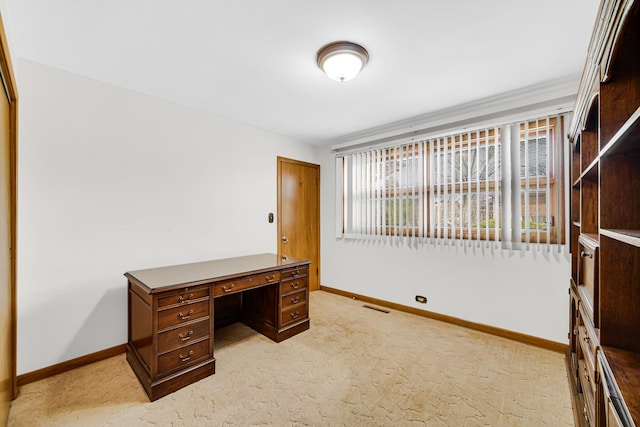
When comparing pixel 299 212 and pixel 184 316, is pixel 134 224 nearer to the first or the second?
pixel 184 316

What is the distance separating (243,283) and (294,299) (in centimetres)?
67

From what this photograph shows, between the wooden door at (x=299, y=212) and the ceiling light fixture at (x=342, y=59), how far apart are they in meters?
2.03

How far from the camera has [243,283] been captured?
2.49 meters

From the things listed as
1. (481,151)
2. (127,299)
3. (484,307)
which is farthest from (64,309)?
(481,151)

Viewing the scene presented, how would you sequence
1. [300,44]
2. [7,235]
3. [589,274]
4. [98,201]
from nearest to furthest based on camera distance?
[589,274]
[7,235]
[300,44]
[98,201]

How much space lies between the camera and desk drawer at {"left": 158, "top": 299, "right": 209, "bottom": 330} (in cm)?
201

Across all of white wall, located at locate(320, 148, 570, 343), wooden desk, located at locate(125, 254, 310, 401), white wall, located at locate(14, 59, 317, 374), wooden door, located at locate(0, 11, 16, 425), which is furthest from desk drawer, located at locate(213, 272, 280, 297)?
white wall, located at locate(320, 148, 570, 343)

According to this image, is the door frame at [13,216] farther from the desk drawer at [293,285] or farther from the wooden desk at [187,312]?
the desk drawer at [293,285]

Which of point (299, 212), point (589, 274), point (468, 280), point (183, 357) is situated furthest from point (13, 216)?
point (468, 280)

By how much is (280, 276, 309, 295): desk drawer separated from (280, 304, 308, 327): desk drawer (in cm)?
19

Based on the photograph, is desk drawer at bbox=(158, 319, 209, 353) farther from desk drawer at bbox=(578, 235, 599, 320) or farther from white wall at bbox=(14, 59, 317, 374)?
desk drawer at bbox=(578, 235, 599, 320)

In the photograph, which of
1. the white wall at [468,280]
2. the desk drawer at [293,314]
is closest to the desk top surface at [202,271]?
the desk drawer at [293,314]

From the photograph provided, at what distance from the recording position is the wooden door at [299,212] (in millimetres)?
4047

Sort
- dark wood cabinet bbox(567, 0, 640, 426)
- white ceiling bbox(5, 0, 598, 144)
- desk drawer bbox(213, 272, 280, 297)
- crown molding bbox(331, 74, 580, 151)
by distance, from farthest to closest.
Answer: crown molding bbox(331, 74, 580, 151) → desk drawer bbox(213, 272, 280, 297) → white ceiling bbox(5, 0, 598, 144) → dark wood cabinet bbox(567, 0, 640, 426)
